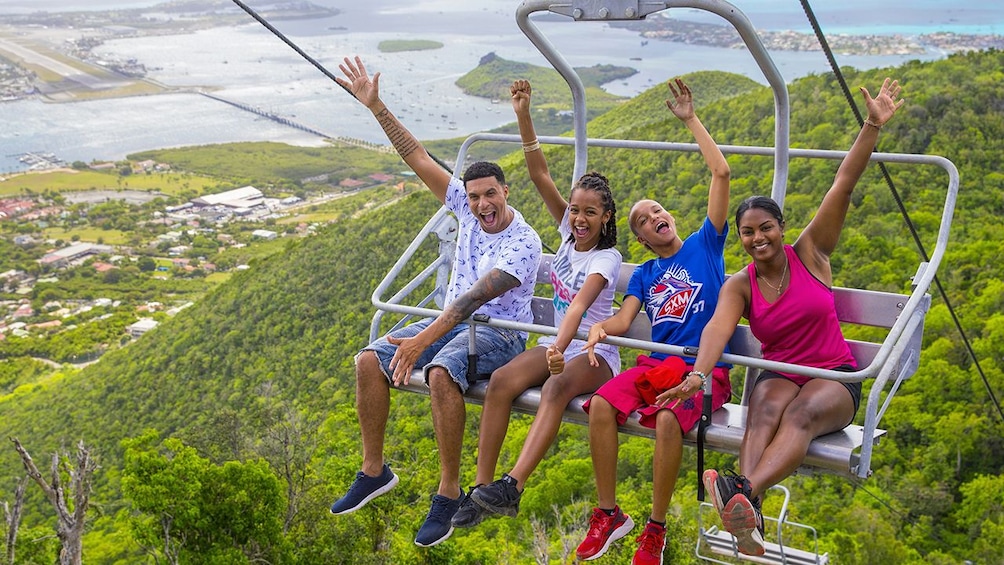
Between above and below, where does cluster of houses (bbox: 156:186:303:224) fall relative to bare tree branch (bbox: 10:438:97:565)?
below

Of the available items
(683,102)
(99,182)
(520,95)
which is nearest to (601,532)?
(683,102)

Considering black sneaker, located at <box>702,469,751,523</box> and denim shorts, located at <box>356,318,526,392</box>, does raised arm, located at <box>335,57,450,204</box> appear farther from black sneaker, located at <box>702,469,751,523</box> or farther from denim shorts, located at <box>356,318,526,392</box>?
black sneaker, located at <box>702,469,751,523</box>

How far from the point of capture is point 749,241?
3725mm

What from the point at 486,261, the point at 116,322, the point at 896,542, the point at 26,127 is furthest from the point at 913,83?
the point at 26,127

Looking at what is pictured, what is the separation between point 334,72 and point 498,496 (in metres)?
96.4

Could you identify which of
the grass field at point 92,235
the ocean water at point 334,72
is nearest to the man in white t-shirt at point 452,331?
the ocean water at point 334,72

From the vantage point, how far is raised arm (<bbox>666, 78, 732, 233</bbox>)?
12.6 ft

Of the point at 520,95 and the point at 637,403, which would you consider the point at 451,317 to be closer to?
the point at 637,403

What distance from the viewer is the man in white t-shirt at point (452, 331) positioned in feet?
13.3

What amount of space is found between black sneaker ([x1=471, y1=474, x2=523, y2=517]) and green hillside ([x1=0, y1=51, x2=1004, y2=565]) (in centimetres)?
1197

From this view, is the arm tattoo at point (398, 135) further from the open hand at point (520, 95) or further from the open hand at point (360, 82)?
the open hand at point (520, 95)

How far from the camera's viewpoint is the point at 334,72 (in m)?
96.5

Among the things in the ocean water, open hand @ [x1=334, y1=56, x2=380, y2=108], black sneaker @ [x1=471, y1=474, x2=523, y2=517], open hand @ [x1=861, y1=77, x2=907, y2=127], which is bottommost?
the ocean water

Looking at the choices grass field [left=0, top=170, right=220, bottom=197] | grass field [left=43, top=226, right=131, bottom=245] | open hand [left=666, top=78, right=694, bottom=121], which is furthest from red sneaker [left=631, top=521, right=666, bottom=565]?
grass field [left=0, top=170, right=220, bottom=197]
